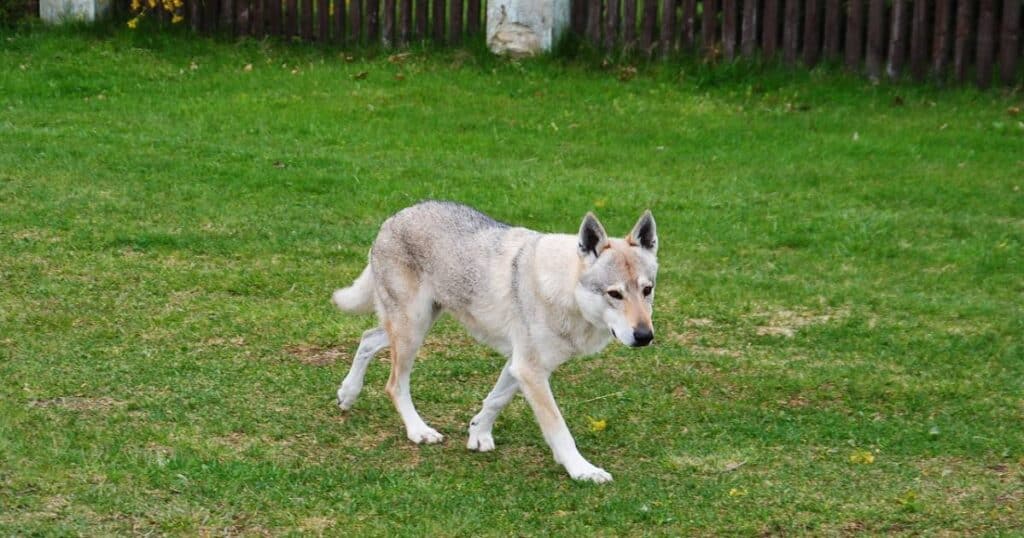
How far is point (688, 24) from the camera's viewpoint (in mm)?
15414

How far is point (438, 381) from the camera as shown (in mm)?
8219

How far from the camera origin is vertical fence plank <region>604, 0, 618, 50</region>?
51.1 ft

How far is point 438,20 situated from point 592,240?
33.1 ft

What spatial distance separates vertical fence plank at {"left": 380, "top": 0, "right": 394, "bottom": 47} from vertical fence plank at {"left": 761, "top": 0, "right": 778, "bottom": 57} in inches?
166

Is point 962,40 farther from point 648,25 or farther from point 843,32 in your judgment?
point 648,25

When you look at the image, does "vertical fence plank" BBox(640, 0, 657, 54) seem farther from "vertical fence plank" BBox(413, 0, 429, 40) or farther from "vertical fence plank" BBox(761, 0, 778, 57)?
"vertical fence plank" BBox(413, 0, 429, 40)

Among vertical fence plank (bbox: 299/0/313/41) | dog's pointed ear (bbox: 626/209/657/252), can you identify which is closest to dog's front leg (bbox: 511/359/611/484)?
dog's pointed ear (bbox: 626/209/657/252)

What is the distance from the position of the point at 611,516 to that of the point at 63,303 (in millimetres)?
4548

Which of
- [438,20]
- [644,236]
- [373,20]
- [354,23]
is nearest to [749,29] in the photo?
[438,20]

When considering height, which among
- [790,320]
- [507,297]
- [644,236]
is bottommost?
[790,320]

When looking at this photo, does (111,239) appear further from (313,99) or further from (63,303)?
(313,99)

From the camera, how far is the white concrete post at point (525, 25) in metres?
15.7

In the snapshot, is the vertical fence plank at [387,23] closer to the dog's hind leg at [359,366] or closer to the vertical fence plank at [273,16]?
the vertical fence plank at [273,16]

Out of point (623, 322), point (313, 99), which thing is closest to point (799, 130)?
point (313, 99)
